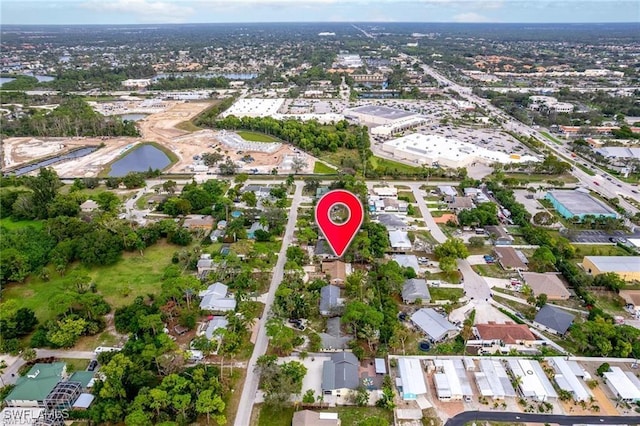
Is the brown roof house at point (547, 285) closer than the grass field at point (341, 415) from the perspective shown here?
No

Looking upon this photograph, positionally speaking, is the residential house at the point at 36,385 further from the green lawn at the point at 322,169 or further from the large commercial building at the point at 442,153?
the large commercial building at the point at 442,153

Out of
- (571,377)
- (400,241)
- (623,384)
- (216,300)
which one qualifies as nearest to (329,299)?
(216,300)

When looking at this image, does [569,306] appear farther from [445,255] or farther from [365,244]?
[365,244]

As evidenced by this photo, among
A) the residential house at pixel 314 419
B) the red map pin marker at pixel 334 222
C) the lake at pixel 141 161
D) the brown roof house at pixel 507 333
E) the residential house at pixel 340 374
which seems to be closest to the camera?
the residential house at pixel 314 419

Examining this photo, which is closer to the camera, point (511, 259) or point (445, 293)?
point (445, 293)

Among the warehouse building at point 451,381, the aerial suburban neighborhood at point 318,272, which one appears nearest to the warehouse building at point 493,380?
the aerial suburban neighborhood at point 318,272

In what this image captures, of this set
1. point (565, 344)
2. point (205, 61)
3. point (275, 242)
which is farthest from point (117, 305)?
point (205, 61)

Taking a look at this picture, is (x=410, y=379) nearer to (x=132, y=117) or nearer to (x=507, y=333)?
(x=507, y=333)
